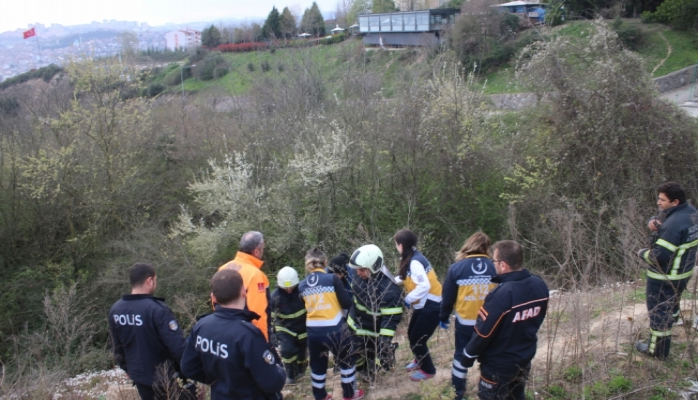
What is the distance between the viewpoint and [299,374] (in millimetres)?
5613

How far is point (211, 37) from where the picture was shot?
173 ft

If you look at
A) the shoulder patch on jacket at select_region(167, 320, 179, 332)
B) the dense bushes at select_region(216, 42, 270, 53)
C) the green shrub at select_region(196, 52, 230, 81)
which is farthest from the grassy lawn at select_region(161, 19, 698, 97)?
the dense bushes at select_region(216, 42, 270, 53)

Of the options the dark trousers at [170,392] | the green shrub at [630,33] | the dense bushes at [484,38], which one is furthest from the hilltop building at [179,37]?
the dark trousers at [170,392]

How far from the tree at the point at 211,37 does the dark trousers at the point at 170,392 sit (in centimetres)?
5295

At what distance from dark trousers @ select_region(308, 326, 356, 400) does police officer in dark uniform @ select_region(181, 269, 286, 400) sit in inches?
52.2

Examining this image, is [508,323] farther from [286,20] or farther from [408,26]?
[286,20]

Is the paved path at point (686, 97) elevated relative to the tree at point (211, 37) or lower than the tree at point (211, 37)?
lower

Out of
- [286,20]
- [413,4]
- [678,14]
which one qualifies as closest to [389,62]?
[286,20]

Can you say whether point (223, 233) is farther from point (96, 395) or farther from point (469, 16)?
point (469, 16)

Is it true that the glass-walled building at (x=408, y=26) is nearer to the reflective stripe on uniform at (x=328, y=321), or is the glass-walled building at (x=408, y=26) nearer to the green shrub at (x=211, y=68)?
the green shrub at (x=211, y=68)

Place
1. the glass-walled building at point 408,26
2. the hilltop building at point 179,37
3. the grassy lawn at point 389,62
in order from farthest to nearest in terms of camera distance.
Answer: the hilltop building at point 179,37, the glass-walled building at point 408,26, the grassy lawn at point 389,62

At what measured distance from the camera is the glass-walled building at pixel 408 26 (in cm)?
3466

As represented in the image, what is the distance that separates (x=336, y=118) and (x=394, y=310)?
11.0 m

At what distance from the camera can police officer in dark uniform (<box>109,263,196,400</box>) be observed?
12.6 feet
